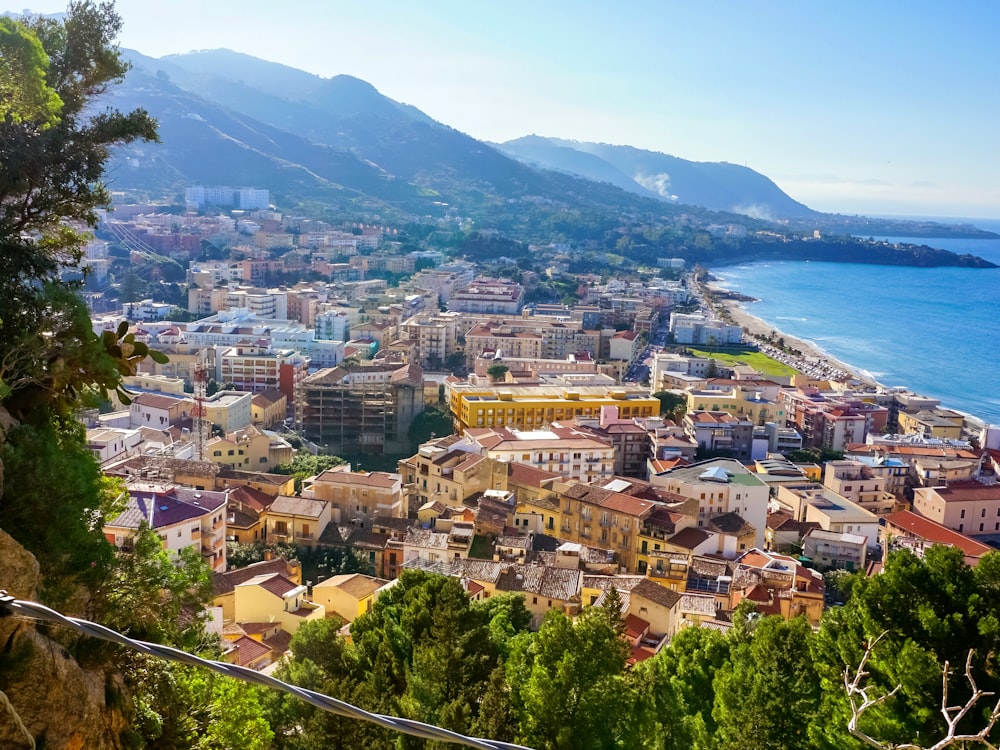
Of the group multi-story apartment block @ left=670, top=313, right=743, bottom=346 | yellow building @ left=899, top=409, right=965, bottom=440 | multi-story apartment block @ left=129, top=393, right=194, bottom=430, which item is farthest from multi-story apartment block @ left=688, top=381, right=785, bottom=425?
multi-story apartment block @ left=670, top=313, right=743, bottom=346

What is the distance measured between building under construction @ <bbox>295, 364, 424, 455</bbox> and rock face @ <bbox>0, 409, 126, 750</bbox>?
20.1 meters

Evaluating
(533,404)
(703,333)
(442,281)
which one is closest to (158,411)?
(533,404)

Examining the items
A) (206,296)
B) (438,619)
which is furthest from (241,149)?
(438,619)

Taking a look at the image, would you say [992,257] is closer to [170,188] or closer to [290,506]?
[170,188]

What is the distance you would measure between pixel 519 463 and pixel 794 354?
24837 mm

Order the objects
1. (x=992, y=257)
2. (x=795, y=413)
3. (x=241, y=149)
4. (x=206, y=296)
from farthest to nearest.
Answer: (x=992, y=257), (x=241, y=149), (x=206, y=296), (x=795, y=413)

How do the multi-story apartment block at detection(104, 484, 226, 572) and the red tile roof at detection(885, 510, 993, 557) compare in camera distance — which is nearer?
the multi-story apartment block at detection(104, 484, 226, 572)

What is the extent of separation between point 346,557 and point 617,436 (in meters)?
8.65

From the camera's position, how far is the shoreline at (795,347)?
3189 centimetres

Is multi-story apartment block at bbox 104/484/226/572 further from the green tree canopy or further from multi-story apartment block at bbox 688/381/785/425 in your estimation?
multi-story apartment block at bbox 688/381/785/425

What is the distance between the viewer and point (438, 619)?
6.66m

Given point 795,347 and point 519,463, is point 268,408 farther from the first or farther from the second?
point 795,347

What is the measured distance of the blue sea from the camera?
129 ft

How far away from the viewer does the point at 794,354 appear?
3978 cm
